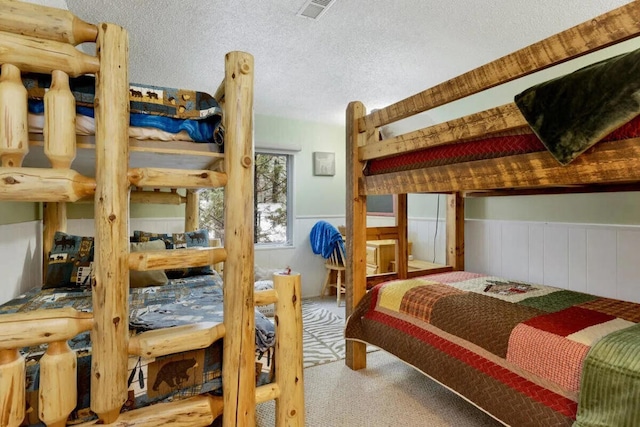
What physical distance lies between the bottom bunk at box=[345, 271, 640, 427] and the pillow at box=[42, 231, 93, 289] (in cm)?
181

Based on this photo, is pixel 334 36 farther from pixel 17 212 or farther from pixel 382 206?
pixel 382 206

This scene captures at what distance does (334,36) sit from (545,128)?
1.63 m

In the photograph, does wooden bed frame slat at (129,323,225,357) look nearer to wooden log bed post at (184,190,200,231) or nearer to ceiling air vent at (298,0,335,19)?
ceiling air vent at (298,0,335,19)

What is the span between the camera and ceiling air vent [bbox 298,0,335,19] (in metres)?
1.93

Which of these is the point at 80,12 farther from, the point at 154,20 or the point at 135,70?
the point at 135,70

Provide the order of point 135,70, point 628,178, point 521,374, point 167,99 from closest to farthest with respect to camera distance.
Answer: point 628,178, point 167,99, point 521,374, point 135,70

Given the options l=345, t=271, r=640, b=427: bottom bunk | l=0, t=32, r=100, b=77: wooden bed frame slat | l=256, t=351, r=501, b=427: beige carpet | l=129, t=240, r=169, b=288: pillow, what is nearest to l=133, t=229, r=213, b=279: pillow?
l=129, t=240, r=169, b=288: pillow

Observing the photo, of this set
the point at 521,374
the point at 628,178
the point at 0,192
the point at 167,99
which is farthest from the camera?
the point at 521,374

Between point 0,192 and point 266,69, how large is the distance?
2.31 metres

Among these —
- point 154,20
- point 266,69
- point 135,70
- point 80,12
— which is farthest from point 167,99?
point 135,70

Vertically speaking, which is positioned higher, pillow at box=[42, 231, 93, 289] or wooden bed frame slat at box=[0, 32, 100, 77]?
wooden bed frame slat at box=[0, 32, 100, 77]

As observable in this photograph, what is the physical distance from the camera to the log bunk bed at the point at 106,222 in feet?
2.94

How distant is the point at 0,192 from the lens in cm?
88

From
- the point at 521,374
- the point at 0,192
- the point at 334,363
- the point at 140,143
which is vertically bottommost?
the point at 334,363
